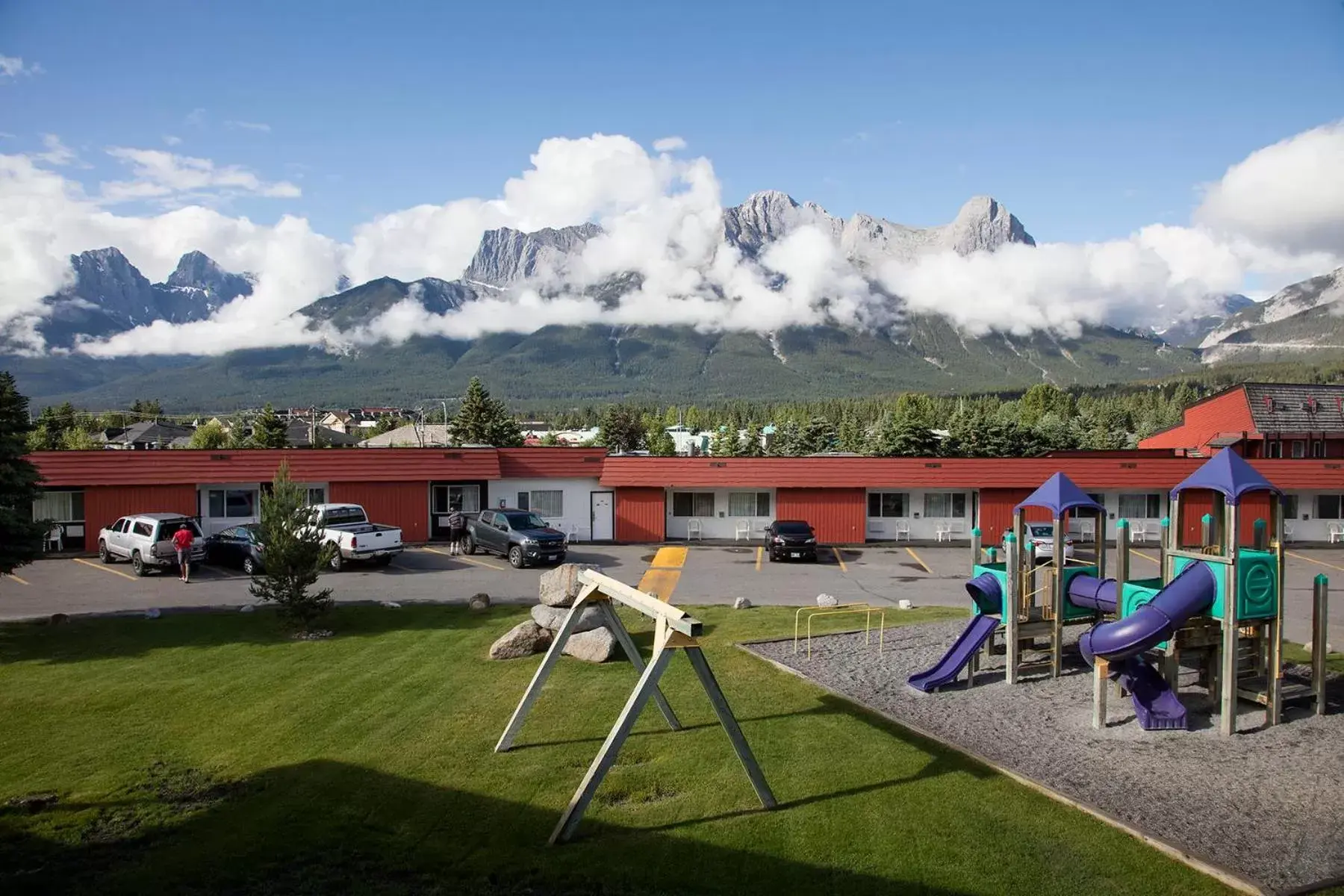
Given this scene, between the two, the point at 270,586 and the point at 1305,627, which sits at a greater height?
the point at 270,586

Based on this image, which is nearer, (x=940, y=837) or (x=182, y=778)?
(x=940, y=837)

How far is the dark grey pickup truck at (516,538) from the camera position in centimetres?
2869

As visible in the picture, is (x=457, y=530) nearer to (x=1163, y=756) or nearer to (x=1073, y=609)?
(x=1073, y=609)

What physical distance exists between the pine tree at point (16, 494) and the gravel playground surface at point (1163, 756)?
1514 cm

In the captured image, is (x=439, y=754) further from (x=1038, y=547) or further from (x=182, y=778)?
(x=1038, y=547)

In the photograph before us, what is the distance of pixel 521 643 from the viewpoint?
16.4 m

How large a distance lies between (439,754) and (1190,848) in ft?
27.8

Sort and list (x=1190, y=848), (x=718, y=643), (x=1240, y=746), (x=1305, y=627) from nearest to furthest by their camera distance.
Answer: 1. (x=1190, y=848)
2. (x=1240, y=746)
3. (x=718, y=643)
4. (x=1305, y=627)

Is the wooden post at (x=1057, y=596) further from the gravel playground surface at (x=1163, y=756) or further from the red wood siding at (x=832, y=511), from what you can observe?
the red wood siding at (x=832, y=511)

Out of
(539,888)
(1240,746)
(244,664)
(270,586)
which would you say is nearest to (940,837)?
(539,888)

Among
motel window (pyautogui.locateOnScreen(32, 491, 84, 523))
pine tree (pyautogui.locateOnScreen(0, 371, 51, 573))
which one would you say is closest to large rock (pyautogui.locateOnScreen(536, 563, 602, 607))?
pine tree (pyautogui.locateOnScreen(0, 371, 51, 573))

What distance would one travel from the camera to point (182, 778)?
34.5ft

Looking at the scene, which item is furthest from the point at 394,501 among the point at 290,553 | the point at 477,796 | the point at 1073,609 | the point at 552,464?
the point at 477,796

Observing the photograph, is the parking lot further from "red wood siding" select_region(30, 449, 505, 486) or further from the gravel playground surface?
the gravel playground surface
